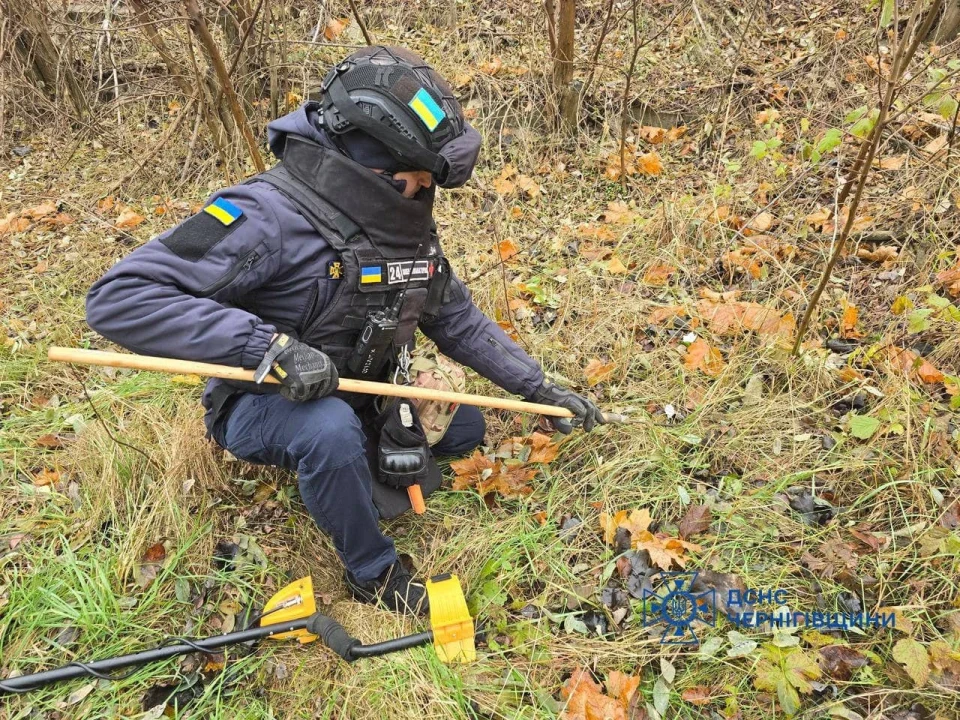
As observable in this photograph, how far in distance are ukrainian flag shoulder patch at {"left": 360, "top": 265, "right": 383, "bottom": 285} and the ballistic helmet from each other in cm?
41

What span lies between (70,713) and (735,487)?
2817 millimetres

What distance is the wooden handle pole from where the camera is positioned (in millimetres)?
2020

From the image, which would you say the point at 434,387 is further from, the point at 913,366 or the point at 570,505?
the point at 913,366

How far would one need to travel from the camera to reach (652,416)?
3.18 meters

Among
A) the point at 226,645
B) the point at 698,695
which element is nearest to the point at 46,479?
the point at 226,645

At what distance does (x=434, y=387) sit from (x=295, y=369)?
2.51ft

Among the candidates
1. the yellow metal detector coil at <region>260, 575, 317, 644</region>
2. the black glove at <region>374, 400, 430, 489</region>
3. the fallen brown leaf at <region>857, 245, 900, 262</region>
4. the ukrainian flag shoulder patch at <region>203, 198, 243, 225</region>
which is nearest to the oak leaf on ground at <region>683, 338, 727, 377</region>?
the fallen brown leaf at <region>857, 245, 900, 262</region>

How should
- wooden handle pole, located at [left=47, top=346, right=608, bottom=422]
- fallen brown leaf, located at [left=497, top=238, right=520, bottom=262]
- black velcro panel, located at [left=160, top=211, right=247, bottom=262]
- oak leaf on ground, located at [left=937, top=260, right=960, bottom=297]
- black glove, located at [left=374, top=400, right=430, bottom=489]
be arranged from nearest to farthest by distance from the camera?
wooden handle pole, located at [left=47, top=346, right=608, bottom=422]
black velcro panel, located at [left=160, top=211, right=247, bottom=262]
black glove, located at [left=374, top=400, right=430, bottom=489]
oak leaf on ground, located at [left=937, top=260, right=960, bottom=297]
fallen brown leaf, located at [left=497, top=238, right=520, bottom=262]

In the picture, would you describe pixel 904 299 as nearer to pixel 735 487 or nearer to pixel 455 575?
pixel 735 487

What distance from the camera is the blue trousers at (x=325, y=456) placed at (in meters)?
2.38

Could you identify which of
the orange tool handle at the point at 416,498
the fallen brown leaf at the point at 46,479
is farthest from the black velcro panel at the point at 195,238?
the fallen brown leaf at the point at 46,479

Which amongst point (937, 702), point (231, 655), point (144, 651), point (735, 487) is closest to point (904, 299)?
point (735, 487)

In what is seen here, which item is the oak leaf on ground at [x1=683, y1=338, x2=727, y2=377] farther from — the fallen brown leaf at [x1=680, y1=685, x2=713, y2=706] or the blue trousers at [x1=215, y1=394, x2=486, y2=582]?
the blue trousers at [x1=215, y1=394, x2=486, y2=582]

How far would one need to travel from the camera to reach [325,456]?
237 centimetres
